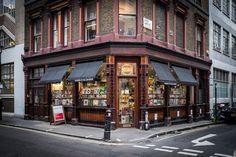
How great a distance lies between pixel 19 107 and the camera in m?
22.0

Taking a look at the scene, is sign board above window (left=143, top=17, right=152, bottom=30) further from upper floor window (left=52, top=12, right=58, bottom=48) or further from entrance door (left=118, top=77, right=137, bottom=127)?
upper floor window (left=52, top=12, right=58, bottom=48)

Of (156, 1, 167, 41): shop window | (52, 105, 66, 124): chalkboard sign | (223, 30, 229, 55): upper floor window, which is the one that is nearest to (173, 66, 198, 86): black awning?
(156, 1, 167, 41): shop window

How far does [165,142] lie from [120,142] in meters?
1.93

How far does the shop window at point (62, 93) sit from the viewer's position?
17578mm

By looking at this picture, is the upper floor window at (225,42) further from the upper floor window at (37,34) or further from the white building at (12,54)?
the white building at (12,54)

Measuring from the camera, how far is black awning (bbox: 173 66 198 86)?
17.9 m

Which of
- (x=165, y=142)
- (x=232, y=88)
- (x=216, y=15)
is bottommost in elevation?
(x=165, y=142)

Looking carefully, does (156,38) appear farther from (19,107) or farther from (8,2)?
(8,2)

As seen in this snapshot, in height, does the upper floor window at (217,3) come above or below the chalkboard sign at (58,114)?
above

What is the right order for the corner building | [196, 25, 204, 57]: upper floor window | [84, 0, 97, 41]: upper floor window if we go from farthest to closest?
[196, 25, 204, 57]: upper floor window < [84, 0, 97, 41]: upper floor window < the corner building

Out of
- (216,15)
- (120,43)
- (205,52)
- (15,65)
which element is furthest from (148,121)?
(216,15)

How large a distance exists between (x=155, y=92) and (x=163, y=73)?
1279 millimetres

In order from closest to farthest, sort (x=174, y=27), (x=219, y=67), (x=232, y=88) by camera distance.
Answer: (x=174, y=27) → (x=219, y=67) → (x=232, y=88)

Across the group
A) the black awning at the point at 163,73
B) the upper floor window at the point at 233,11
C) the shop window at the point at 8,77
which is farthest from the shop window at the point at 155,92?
the upper floor window at the point at 233,11
